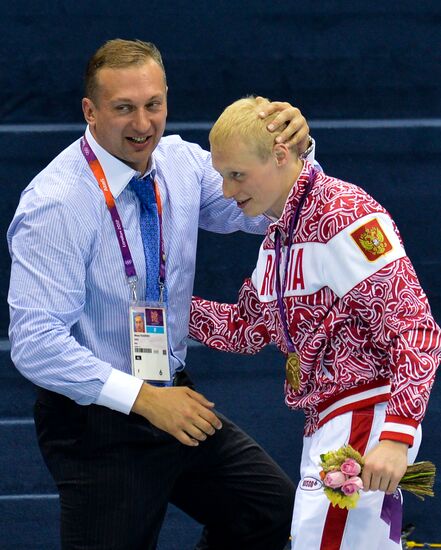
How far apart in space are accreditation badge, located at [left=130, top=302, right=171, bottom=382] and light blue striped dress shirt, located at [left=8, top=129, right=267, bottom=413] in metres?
0.03

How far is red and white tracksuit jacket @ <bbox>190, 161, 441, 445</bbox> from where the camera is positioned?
8.58 ft

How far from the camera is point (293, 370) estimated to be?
112 inches

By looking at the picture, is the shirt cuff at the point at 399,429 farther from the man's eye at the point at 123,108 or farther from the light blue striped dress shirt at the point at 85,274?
the man's eye at the point at 123,108

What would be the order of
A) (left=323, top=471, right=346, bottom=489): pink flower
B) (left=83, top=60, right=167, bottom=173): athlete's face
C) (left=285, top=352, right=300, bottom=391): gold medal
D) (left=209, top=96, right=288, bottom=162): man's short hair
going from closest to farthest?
(left=323, top=471, right=346, bottom=489): pink flower, (left=209, top=96, right=288, bottom=162): man's short hair, (left=285, top=352, right=300, bottom=391): gold medal, (left=83, top=60, right=167, bottom=173): athlete's face

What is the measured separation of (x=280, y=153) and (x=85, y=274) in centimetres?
56

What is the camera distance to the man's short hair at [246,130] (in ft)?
8.98

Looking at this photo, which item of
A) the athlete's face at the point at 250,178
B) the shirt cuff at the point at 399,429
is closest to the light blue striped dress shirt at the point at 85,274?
the athlete's face at the point at 250,178

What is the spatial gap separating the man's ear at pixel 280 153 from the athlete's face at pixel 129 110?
38cm

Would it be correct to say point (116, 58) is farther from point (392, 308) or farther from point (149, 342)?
point (392, 308)

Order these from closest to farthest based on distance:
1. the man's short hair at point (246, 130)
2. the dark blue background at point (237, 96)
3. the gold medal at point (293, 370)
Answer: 1. the man's short hair at point (246, 130)
2. the gold medal at point (293, 370)
3. the dark blue background at point (237, 96)

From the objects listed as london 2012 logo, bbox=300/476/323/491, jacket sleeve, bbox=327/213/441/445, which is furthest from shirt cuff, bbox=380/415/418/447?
london 2012 logo, bbox=300/476/323/491

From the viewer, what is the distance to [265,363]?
169 inches

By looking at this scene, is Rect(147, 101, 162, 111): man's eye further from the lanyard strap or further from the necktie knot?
the lanyard strap

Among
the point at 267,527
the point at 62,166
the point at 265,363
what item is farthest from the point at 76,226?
the point at 265,363
